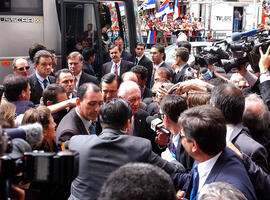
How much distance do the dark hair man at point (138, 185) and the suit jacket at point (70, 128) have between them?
2.18 metres

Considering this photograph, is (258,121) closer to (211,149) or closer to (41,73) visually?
(211,149)

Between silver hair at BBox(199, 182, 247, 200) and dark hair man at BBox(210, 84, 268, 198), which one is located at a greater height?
dark hair man at BBox(210, 84, 268, 198)

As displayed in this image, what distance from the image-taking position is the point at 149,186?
1.35 metres

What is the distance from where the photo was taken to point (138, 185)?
1.34 m

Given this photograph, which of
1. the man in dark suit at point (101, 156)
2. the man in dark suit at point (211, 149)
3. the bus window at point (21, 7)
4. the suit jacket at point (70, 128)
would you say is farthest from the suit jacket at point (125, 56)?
the man in dark suit at point (211, 149)

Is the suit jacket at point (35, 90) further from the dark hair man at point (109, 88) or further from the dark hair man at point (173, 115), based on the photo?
the dark hair man at point (173, 115)

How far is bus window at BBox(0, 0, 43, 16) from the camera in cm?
790

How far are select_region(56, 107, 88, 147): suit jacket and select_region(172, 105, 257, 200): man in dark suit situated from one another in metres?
1.37

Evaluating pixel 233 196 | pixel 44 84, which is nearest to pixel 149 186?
pixel 233 196

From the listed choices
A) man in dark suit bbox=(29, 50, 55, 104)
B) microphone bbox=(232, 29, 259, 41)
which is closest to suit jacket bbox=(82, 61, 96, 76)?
man in dark suit bbox=(29, 50, 55, 104)

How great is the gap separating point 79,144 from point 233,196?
117 centimetres

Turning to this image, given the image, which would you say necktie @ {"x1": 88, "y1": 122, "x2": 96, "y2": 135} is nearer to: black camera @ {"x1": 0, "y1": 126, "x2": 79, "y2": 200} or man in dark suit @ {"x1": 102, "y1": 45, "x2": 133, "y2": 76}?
black camera @ {"x1": 0, "y1": 126, "x2": 79, "y2": 200}

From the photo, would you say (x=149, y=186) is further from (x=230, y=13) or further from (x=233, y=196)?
(x=230, y=13)

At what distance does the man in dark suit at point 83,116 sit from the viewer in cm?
361
